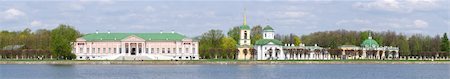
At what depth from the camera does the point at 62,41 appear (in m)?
92.6

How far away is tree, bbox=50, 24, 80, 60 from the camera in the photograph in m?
92.5

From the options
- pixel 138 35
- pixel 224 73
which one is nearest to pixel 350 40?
pixel 138 35

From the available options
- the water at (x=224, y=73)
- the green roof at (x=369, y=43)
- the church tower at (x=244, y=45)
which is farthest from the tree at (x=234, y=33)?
the water at (x=224, y=73)

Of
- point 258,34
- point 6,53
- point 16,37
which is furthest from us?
point 258,34

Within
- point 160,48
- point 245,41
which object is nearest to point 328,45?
point 245,41

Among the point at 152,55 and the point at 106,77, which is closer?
the point at 106,77

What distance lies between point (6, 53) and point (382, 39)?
171 feet

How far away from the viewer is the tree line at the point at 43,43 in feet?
306

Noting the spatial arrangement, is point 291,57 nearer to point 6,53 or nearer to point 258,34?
point 258,34

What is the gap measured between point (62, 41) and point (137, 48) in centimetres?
1433

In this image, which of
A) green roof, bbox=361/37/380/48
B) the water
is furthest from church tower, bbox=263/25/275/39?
the water

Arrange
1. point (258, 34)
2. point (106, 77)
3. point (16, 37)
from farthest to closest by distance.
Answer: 1. point (258, 34)
2. point (16, 37)
3. point (106, 77)

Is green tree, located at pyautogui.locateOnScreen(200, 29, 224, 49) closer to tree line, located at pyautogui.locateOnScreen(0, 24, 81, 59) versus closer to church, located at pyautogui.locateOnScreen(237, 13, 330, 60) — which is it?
church, located at pyautogui.locateOnScreen(237, 13, 330, 60)

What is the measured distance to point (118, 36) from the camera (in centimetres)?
10725
